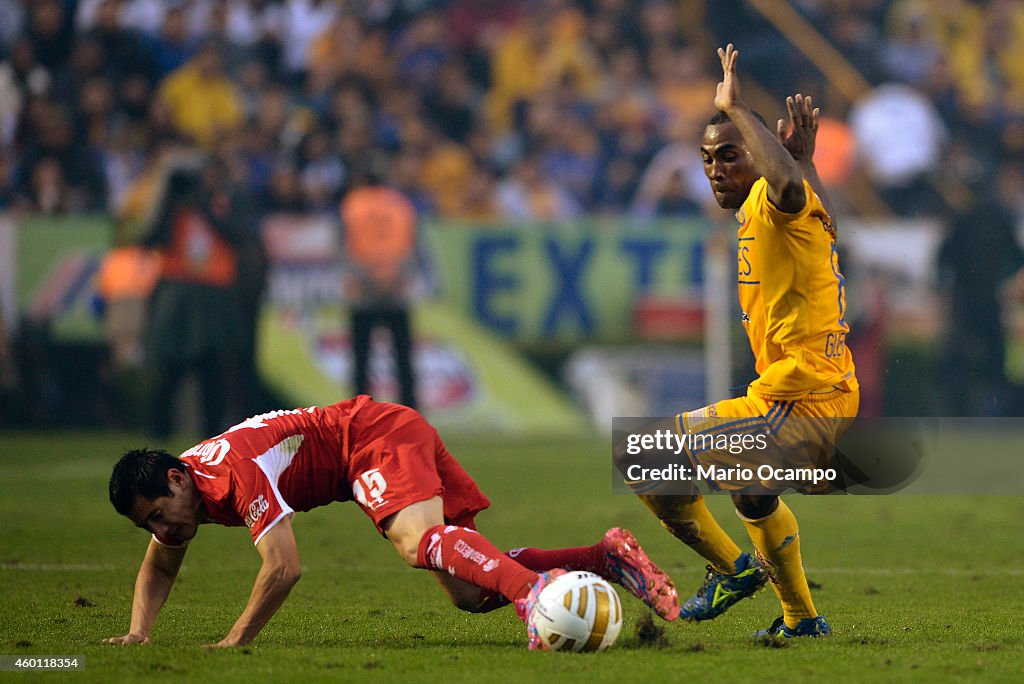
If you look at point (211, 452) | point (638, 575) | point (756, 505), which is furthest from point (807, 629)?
point (211, 452)

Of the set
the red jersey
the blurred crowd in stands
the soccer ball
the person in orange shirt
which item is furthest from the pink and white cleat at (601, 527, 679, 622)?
the blurred crowd in stands

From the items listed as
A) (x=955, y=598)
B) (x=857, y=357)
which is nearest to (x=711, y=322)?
(x=857, y=357)

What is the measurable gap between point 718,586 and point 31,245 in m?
13.1

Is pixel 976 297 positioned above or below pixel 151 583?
above

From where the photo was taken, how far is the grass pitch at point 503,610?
523 cm

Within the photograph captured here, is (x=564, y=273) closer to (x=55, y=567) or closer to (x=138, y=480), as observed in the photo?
(x=55, y=567)

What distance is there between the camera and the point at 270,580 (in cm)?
534

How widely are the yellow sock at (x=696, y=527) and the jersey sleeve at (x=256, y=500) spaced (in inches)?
59.6

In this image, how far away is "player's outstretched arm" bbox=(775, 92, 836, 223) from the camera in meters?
5.88

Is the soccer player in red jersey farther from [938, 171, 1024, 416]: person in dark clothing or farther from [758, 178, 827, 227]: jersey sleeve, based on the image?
[938, 171, 1024, 416]: person in dark clothing

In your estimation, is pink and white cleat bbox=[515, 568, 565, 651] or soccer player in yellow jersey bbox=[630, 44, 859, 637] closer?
pink and white cleat bbox=[515, 568, 565, 651]

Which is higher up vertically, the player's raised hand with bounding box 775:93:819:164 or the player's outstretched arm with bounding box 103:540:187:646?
the player's raised hand with bounding box 775:93:819:164

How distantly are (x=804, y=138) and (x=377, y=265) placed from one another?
474 inches

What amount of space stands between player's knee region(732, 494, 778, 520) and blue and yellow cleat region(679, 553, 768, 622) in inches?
12.0
